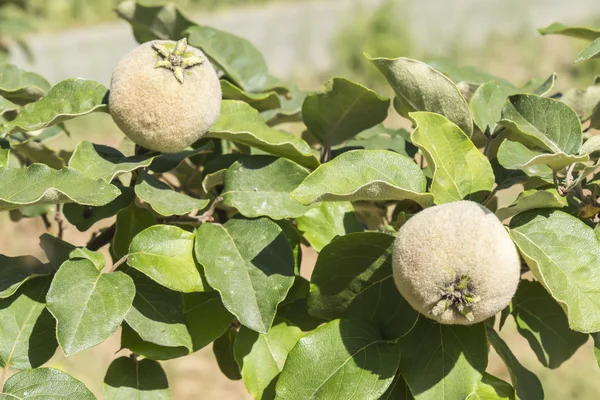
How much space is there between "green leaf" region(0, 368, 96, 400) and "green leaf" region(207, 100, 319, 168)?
36 cm

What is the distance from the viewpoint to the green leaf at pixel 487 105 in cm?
101

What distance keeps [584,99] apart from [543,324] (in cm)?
36

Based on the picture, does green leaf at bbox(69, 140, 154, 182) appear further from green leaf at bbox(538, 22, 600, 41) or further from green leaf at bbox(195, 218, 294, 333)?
green leaf at bbox(538, 22, 600, 41)

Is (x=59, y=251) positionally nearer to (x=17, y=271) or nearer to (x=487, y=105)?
(x=17, y=271)

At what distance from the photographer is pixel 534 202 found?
2.77 feet

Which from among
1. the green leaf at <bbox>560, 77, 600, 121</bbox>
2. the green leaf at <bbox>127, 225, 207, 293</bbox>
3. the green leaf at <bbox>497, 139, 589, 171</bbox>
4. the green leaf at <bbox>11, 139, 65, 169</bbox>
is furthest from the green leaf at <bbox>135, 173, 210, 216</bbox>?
the green leaf at <bbox>560, 77, 600, 121</bbox>

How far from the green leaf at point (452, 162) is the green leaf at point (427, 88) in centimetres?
6

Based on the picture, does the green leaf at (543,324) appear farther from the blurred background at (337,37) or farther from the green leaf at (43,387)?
the blurred background at (337,37)

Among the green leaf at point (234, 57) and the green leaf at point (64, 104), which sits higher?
the green leaf at point (64, 104)

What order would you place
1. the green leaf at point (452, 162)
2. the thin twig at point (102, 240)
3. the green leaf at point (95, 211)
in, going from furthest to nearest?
the thin twig at point (102, 240) → the green leaf at point (95, 211) → the green leaf at point (452, 162)

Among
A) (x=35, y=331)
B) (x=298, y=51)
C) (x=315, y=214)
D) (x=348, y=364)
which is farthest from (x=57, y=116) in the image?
(x=298, y=51)

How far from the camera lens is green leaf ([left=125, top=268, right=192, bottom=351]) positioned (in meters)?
0.91

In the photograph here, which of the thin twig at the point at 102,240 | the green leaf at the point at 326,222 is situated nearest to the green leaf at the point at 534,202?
the green leaf at the point at 326,222

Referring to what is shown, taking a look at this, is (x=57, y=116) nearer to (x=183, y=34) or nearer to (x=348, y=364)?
(x=183, y=34)
